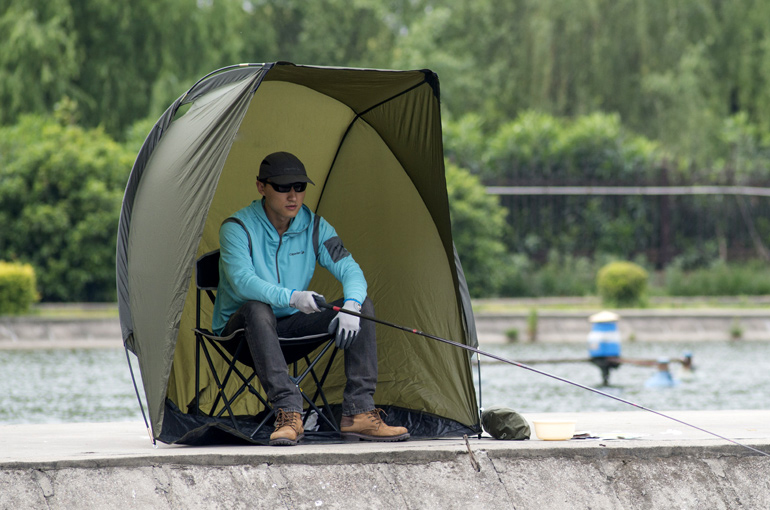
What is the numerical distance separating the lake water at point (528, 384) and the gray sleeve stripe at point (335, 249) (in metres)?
3.52

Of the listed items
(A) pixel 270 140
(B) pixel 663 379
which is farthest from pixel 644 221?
(A) pixel 270 140

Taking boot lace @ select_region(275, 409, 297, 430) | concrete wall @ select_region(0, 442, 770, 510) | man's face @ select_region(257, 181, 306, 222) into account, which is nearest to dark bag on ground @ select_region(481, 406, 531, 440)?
concrete wall @ select_region(0, 442, 770, 510)

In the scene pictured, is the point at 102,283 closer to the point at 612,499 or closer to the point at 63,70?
the point at 63,70

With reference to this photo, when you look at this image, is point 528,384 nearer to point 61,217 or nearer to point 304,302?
point 304,302

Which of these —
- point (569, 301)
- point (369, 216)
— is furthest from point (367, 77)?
point (569, 301)

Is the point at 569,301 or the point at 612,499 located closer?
the point at 612,499

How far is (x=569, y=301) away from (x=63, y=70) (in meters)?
11.5

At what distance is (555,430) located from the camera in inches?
177

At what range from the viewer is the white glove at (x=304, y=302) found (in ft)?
14.2

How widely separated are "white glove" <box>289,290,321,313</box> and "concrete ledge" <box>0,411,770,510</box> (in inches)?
21.3

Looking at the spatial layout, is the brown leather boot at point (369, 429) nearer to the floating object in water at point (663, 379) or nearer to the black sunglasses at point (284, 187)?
the black sunglasses at point (284, 187)

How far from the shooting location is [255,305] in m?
4.39

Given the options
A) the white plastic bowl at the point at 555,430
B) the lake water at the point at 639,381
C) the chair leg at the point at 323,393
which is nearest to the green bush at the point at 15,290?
the lake water at the point at 639,381

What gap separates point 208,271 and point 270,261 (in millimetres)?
449
